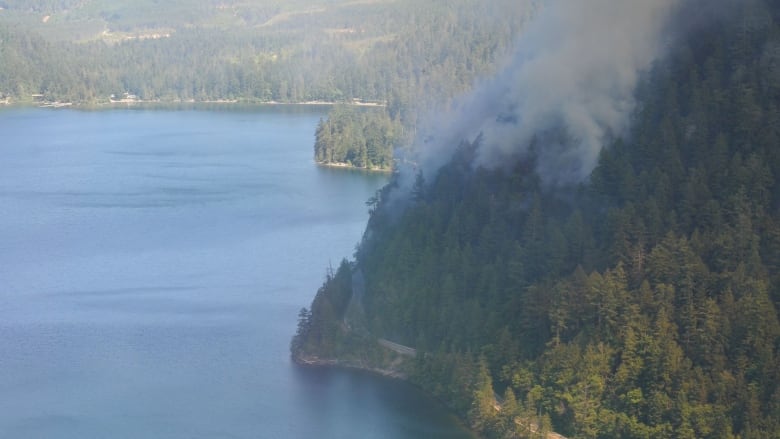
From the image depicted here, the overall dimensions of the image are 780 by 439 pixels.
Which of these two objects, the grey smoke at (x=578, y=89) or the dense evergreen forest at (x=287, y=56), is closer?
the grey smoke at (x=578, y=89)

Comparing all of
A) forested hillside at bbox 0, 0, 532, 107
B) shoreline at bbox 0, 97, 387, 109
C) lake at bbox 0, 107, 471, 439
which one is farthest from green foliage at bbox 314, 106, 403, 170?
shoreline at bbox 0, 97, 387, 109

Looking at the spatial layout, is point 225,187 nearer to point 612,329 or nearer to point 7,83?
point 612,329

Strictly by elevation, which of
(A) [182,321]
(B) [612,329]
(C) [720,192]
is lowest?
(A) [182,321]

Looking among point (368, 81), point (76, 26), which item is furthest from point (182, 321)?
point (76, 26)

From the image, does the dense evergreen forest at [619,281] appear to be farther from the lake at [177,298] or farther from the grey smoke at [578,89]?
the lake at [177,298]

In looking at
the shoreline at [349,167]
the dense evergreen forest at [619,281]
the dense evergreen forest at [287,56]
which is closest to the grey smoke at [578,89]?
the dense evergreen forest at [619,281]

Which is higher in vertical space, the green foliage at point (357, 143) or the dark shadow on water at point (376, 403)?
the green foliage at point (357, 143)
